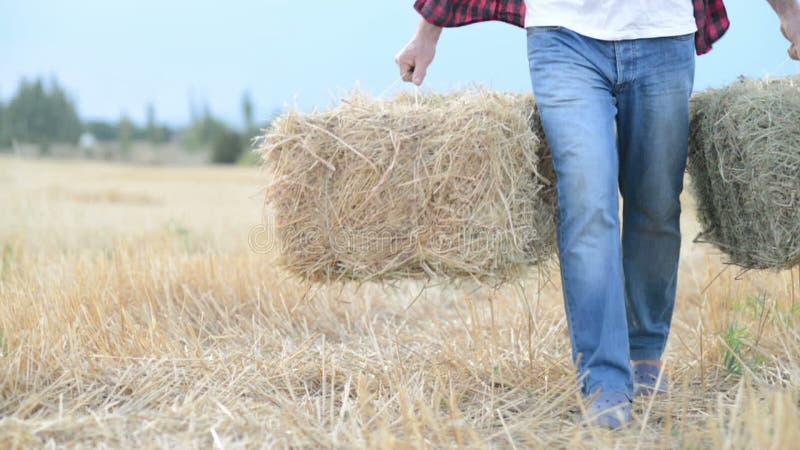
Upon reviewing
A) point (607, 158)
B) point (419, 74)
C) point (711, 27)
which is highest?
point (711, 27)

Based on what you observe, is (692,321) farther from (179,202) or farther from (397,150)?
(179,202)

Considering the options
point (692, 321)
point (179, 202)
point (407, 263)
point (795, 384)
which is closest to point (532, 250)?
point (407, 263)

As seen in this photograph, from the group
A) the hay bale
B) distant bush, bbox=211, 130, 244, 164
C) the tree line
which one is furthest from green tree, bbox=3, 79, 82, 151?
the hay bale

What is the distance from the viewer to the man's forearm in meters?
2.51

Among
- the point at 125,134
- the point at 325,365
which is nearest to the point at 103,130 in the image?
the point at 125,134

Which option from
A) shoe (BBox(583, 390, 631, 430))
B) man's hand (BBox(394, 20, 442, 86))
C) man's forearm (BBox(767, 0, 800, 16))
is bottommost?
shoe (BBox(583, 390, 631, 430))

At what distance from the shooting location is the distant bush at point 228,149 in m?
34.2

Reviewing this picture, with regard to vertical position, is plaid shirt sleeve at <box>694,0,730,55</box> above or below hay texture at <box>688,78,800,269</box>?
above

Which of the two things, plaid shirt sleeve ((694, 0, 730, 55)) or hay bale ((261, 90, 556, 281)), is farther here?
plaid shirt sleeve ((694, 0, 730, 55))

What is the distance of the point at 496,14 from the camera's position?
8.63 feet

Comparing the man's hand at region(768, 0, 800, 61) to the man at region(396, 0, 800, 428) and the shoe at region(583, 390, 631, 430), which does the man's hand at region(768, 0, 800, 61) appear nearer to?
the man at region(396, 0, 800, 428)

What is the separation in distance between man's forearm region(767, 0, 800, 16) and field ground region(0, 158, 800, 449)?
2.87 feet

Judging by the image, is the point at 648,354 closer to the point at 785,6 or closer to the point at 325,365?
the point at 325,365

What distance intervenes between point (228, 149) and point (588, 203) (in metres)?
33.3
